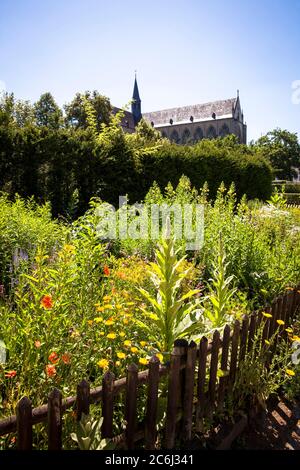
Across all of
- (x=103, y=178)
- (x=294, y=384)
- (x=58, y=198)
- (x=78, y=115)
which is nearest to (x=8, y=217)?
(x=294, y=384)

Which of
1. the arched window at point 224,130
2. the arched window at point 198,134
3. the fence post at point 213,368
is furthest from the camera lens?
the arched window at point 198,134

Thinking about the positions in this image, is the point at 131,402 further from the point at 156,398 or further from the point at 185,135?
the point at 185,135

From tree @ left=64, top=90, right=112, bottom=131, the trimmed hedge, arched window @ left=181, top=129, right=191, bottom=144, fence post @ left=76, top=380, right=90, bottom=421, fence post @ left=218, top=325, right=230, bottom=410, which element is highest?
arched window @ left=181, top=129, right=191, bottom=144

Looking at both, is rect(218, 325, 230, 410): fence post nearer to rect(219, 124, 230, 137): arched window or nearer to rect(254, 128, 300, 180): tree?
rect(254, 128, 300, 180): tree

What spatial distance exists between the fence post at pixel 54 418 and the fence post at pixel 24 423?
0.10 m

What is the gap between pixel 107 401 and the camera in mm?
1790

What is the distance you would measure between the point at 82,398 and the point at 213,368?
3.79 ft

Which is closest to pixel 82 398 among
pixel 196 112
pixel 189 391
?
pixel 189 391

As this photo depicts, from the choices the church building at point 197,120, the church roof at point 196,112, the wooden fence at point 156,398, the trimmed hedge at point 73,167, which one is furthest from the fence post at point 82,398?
the church roof at point 196,112

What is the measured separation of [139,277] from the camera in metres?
3.49

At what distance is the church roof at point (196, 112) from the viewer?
228 feet

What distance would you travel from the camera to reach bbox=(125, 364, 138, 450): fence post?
1.86m

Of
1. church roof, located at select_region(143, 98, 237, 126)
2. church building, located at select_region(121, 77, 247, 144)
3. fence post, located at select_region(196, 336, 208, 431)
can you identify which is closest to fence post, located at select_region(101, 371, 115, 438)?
fence post, located at select_region(196, 336, 208, 431)

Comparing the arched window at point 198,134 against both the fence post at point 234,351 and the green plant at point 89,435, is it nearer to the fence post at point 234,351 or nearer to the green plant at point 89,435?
the fence post at point 234,351
